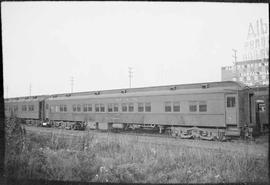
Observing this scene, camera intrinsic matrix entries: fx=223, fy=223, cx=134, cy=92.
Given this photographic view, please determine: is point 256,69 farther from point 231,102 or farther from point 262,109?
point 262,109

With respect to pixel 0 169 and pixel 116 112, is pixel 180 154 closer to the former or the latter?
pixel 0 169

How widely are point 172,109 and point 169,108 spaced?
183mm

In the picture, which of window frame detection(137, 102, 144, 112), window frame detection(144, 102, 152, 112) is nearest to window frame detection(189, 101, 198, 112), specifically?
window frame detection(144, 102, 152, 112)

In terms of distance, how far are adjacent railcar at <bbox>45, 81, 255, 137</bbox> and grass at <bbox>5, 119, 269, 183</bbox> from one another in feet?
13.8

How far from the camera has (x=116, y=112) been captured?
43.4 ft

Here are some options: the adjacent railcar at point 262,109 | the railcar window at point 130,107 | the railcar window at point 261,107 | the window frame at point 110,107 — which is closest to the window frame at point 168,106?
the railcar window at point 130,107

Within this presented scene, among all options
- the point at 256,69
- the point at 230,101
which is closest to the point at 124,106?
the point at 230,101

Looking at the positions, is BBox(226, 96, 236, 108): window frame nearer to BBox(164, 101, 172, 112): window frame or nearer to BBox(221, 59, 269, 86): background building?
BBox(221, 59, 269, 86): background building

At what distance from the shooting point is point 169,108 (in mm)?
11430

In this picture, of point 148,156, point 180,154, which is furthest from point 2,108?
point 180,154

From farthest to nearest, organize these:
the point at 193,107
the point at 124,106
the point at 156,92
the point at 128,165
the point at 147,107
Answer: the point at 124,106 < the point at 147,107 < the point at 156,92 < the point at 193,107 < the point at 128,165

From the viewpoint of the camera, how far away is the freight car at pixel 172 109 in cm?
998

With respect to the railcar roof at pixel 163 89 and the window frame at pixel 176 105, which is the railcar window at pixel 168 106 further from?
the railcar roof at pixel 163 89

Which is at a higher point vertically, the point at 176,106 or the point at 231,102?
the point at 231,102
